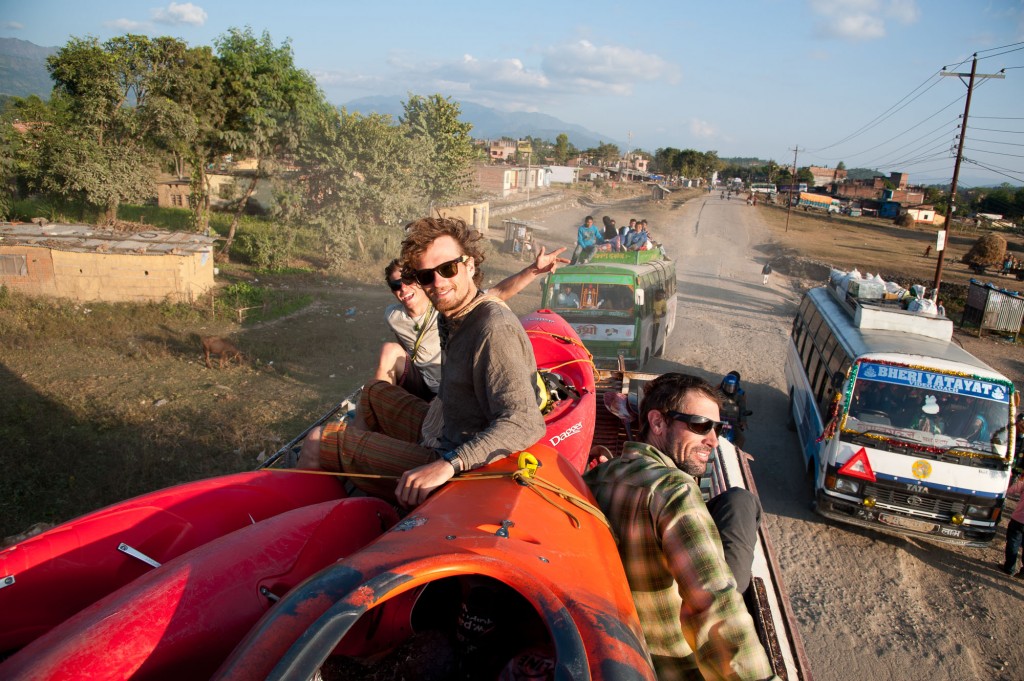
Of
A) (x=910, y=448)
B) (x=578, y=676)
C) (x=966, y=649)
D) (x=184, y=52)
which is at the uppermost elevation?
(x=184, y=52)

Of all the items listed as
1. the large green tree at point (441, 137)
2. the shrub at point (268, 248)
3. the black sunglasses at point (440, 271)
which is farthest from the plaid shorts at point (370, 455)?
the large green tree at point (441, 137)

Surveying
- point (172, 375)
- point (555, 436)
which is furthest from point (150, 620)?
point (172, 375)

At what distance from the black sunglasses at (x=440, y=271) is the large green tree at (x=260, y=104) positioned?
22121 mm

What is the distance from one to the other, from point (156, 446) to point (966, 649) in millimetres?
9704

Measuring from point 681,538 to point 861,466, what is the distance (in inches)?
233

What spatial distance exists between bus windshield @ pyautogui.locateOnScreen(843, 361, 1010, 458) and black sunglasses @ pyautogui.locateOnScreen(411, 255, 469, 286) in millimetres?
6052

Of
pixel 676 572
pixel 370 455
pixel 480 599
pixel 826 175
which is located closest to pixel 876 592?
pixel 676 572

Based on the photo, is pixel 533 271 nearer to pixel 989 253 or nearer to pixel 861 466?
pixel 861 466

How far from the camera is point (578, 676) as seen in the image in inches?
54.9

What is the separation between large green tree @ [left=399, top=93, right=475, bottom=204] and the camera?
27.7 m

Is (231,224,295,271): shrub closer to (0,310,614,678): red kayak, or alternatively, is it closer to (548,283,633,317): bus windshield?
(548,283,633,317): bus windshield

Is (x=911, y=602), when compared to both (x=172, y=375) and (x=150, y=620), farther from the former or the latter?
(x=172, y=375)

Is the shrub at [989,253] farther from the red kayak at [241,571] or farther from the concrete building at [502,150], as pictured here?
the concrete building at [502,150]

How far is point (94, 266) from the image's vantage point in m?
15.9
